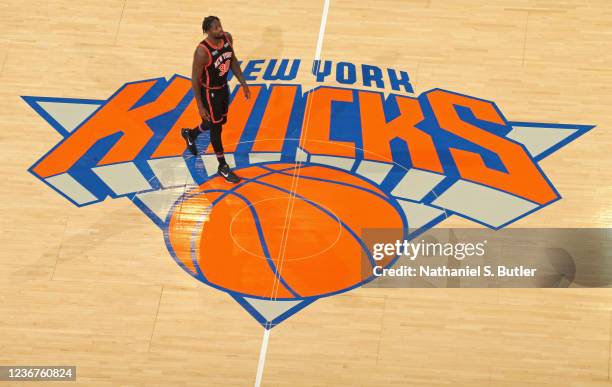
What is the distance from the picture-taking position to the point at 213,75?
9.05 metres

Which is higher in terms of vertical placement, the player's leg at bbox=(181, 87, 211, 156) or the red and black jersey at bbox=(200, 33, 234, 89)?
the red and black jersey at bbox=(200, 33, 234, 89)

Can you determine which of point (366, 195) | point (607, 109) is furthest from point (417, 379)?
point (607, 109)

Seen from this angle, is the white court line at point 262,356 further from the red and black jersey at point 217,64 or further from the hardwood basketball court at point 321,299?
the red and black jersey at point 217,64

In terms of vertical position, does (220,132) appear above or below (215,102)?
below

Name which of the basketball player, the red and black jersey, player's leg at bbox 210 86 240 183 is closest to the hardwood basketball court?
player's leg at bbox 210 86 240 183

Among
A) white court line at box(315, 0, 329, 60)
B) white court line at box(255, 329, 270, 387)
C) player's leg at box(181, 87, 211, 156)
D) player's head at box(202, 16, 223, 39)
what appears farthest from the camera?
white court line at box(315, 0, 329, 60)

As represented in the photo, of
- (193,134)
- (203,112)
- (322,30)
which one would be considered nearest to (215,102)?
(203,112)

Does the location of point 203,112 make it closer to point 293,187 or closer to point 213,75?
point 213,75

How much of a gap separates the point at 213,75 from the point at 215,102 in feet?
1.06

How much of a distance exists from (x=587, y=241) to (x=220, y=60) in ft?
14.2

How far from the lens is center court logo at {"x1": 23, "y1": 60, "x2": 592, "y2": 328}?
9.18m

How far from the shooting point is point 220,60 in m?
8.94

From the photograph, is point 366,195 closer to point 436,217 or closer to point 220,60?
point 436,217

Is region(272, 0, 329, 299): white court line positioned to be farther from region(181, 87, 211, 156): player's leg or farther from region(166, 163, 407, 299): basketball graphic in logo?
region(181, 87, 211, 156): player's leg
